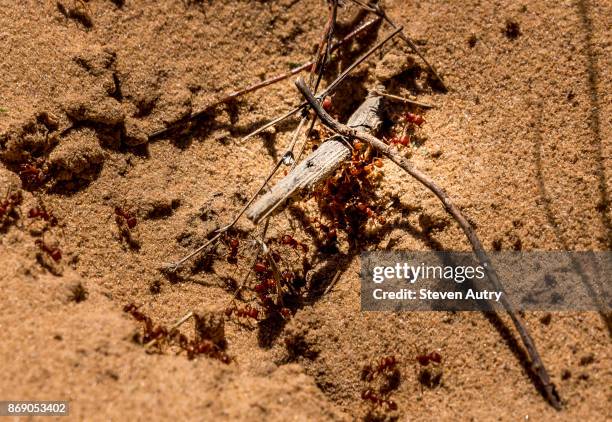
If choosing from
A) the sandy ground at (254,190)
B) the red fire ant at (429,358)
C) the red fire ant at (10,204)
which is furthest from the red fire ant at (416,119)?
the red fire ant at (10,204)

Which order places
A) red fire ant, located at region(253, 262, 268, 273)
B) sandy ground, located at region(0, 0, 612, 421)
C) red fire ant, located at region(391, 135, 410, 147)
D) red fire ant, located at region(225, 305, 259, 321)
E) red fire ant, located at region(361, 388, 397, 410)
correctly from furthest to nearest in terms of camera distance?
red fire ant, located at region(391, 135, 410, 147), red fire ant, located at region(253, 262, 268, 273), red fire ant, located at region(225, 305, 259, 321), red fire ant, located at region(361, 388, 397, 410), sandy ground, located at region(0, 0, 612, 421)

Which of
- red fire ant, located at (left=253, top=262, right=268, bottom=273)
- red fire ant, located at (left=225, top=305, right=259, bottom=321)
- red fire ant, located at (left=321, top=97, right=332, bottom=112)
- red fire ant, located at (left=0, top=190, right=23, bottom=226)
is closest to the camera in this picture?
red fire ant, located at (left=0, top=190, right=23, bottom=226)

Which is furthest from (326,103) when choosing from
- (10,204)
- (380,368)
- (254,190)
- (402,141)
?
(10,204)

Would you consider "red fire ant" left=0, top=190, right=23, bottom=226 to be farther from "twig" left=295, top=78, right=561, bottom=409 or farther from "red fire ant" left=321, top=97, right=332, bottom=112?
"red fire ant" left=321, top=97, right=332, bottom=112

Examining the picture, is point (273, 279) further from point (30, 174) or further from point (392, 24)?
point (392, 24)

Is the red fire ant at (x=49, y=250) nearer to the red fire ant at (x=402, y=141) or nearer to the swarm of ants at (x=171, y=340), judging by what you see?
the swarm of ants at (x=171, y=340)

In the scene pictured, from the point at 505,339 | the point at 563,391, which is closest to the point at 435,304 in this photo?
the point at 505,339

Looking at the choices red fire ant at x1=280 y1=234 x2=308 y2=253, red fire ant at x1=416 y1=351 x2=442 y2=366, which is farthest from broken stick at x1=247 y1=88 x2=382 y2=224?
red fire ant at x1=416 y1=351 x2=442 y2=366
